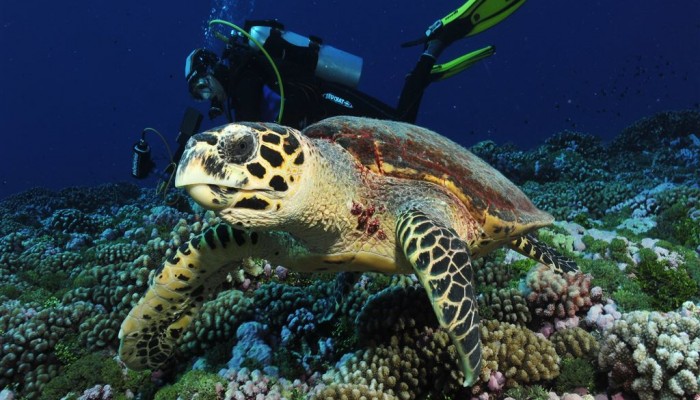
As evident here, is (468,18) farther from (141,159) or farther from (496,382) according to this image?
(496,382)

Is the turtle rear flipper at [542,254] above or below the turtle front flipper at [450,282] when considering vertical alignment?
above

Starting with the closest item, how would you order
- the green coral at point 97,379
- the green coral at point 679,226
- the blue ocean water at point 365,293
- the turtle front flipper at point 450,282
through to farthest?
the turtle front flipper at point 450,282 → the blue ocean water at point 365,293 → the green coral at point 97,379 → the green coral at point 679,226

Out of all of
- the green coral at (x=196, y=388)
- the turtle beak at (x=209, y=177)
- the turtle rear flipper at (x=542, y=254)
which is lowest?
the green coral at (x=196, y=388)

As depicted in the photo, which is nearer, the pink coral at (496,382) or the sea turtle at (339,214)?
the sea turtle at (339,214)

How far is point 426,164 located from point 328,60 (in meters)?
5.09

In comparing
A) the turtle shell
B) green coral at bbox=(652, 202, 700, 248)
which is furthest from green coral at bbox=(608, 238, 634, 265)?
the turtle shell

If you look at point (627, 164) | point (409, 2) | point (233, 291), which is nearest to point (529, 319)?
point (233, 291)

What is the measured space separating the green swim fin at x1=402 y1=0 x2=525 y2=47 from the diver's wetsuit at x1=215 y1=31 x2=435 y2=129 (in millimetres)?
2429

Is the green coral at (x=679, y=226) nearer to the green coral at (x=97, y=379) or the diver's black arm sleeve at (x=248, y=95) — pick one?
the diver's black arm sleeve at (x=248, y=95)

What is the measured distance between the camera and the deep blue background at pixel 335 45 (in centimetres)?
8225

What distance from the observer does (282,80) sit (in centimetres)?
615

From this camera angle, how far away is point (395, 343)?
9.12 ft

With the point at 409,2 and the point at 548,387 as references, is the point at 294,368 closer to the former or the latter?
the point at 548,387

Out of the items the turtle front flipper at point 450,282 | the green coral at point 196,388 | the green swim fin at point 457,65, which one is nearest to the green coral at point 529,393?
the turtle front flipper at point 450,282
